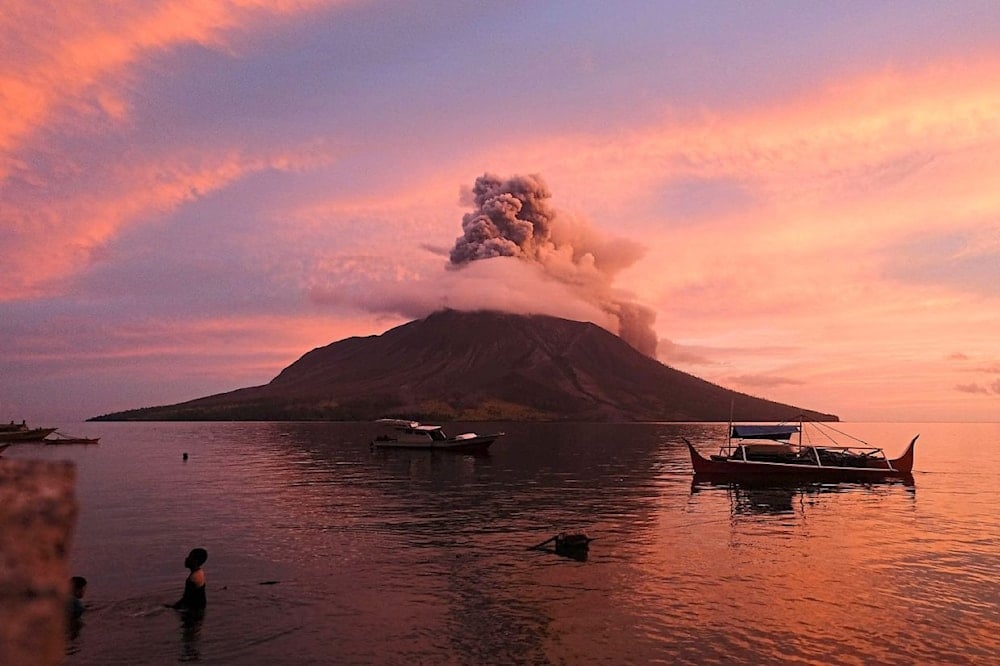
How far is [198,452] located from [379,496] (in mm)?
78124

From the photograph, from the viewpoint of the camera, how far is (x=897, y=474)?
78.6 meters

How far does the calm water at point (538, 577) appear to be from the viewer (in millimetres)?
21688

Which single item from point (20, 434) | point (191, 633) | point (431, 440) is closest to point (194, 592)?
point (191, 633)

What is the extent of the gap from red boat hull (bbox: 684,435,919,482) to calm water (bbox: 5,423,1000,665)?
7782mm

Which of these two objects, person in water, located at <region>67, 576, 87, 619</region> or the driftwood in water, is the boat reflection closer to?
the driftwood in water

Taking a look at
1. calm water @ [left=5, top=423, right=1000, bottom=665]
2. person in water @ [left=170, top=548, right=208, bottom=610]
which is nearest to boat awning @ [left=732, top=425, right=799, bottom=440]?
calm water @ [left=5, top=423, right=1000, bottom=665]

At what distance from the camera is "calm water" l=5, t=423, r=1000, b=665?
854 inches

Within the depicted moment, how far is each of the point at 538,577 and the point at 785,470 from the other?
5048 cm

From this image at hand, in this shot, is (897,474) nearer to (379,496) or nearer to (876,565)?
(876,565)

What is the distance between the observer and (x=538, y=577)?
97.6ft

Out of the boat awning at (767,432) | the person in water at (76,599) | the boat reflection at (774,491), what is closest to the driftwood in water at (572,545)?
the boat reflection at (774,491)

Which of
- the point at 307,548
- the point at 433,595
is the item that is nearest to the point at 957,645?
the point at 433,595

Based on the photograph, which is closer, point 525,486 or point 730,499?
point 730,499

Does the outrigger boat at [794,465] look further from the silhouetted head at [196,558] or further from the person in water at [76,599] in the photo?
the person in water at [76,599]
